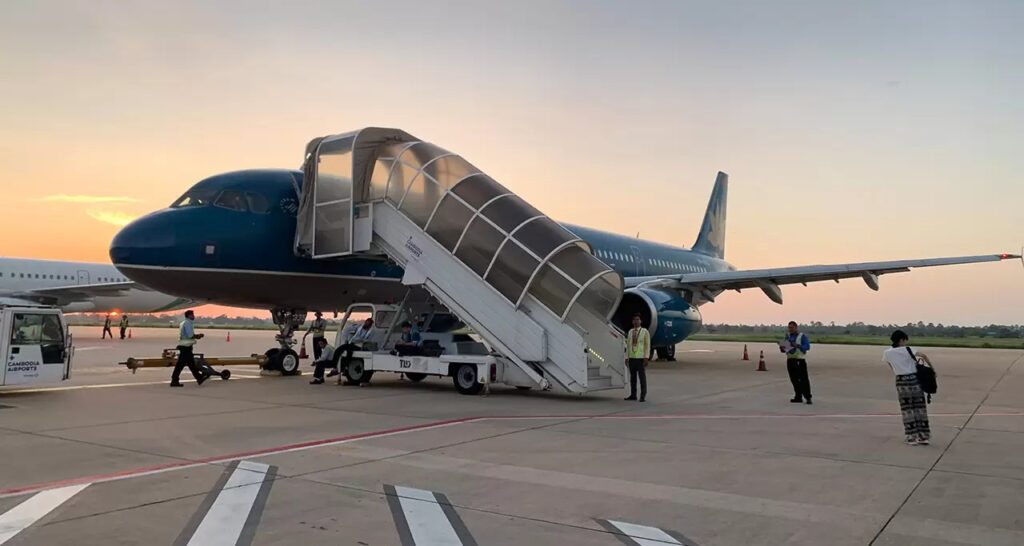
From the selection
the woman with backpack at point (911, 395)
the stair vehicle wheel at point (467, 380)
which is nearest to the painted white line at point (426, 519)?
the woman with backpack at point (911, 395)

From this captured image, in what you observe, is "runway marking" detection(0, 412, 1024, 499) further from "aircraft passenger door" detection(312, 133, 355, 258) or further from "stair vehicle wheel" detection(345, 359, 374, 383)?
"aircraft passenger door" detection(312, 133, 355, 258)

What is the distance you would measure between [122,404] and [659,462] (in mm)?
7789

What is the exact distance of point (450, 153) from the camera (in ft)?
41.7

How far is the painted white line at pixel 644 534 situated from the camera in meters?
4.03

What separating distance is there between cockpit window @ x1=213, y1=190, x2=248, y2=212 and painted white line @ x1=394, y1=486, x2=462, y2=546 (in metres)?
8.98

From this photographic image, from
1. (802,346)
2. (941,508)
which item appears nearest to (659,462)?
(941,508)

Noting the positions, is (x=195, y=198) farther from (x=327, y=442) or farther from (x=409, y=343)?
(x=327, y=442)

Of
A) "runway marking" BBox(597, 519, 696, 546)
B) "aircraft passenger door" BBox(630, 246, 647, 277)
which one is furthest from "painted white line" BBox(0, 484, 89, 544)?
"aircraft passenger door" BBox(630, 246, 647, 277)

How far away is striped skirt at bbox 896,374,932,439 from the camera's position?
7.39 metres

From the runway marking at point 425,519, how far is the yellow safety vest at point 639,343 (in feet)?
21.9

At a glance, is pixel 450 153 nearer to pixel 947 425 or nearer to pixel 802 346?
pixel 802 346

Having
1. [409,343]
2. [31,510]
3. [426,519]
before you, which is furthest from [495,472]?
[409,343]

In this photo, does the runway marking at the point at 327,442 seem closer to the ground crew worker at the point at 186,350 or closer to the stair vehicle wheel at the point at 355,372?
the stair vehicle wheel at the point at 355,372

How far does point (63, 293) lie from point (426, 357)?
26656 mm
